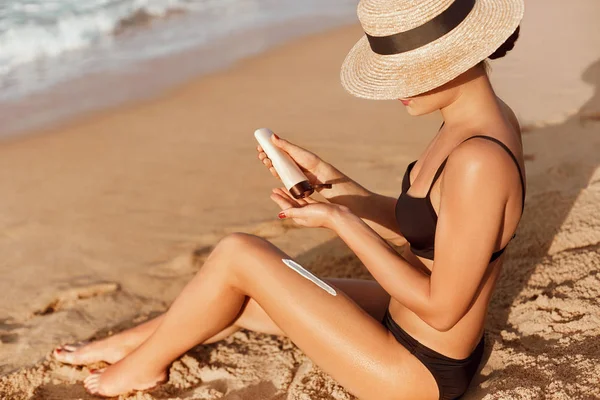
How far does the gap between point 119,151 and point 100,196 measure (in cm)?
86

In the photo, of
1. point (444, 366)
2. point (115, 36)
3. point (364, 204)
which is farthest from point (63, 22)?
point (444, 366)

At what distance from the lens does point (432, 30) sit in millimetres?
2355

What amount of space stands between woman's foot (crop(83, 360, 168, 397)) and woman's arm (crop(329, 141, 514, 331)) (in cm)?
133

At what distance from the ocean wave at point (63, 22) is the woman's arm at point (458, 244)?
308 inches

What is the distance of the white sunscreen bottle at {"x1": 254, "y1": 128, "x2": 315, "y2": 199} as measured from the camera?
9.12ft

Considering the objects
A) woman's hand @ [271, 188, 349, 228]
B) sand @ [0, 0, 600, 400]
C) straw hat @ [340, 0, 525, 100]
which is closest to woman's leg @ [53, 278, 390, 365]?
sand @ [0, 0, 600, 400]

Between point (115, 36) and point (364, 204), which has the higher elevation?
point (364, 204)

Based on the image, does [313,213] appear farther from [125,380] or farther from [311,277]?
[125,380]

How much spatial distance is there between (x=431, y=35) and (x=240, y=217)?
2.80m

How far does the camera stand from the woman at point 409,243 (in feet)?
7.50

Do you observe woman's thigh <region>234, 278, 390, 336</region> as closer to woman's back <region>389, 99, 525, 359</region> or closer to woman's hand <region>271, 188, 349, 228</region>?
woman's back <region>389, 99, 525, 359</region>

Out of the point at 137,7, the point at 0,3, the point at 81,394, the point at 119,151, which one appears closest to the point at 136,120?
the point at 119,151

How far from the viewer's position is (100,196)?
5.30 metres

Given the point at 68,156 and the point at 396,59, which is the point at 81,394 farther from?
the point at 68,156
